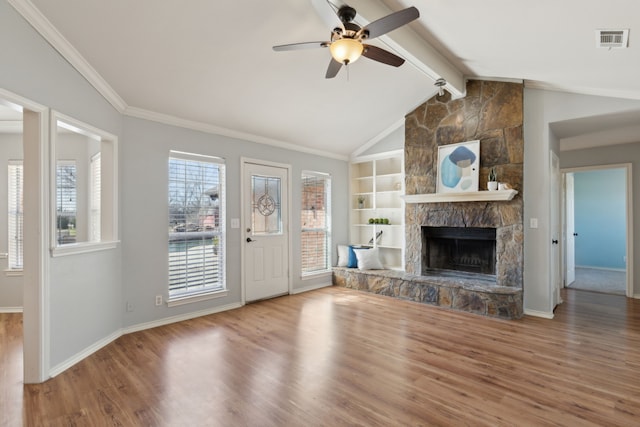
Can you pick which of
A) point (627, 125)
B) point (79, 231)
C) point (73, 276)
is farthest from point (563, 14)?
point (79, 231)

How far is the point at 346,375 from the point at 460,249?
11.0ft

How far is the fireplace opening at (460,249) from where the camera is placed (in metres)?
4.77

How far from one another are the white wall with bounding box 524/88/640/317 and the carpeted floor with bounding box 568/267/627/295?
231 centimetres

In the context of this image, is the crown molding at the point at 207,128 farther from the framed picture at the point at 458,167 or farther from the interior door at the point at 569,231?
the interior door at the point at 569,231

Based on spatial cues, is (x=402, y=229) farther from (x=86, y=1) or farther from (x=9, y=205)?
(x=9, y=205)

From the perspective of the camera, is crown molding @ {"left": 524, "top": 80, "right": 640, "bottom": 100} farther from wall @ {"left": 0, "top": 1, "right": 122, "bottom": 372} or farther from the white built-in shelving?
wall @ {"left": 0, "top": 1, "right": 122, "bottom": 372}

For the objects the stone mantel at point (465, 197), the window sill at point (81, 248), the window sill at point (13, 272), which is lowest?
the window sill at point (13, 272)

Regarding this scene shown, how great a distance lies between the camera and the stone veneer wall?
426cm

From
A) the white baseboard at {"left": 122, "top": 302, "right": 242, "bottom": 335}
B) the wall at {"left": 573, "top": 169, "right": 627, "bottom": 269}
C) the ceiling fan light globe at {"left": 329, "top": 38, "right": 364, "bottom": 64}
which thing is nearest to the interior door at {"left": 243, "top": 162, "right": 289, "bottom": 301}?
the white baseboard at {"left": 122, "top": 302, "right": 242, "bottom": 335}

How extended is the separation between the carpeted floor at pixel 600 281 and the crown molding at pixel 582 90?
350cm

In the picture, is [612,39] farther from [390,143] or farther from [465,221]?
[390,143]

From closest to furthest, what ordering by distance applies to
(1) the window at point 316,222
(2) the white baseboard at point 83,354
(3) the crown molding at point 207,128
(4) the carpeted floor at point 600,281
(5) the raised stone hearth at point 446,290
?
(2) the white baseboard at point 83,354 → (3) the crown molding at point 207,128 → (5) the raised stone hearth at point 446,290 → (4) the carpeted floor at point 600,281 → (1) the window at point 316,222

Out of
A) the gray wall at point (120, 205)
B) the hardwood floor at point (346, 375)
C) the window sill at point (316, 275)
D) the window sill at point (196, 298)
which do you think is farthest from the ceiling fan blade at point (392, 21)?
the window sill at point (316, 275)

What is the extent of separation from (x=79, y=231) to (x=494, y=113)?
6175 mm
